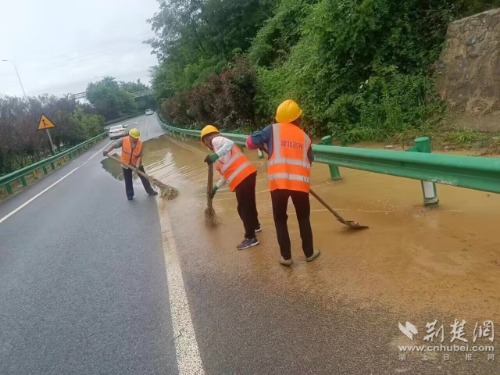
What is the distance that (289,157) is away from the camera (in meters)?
4.12

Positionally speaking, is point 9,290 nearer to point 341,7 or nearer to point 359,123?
point 359,123

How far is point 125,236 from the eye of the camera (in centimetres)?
675

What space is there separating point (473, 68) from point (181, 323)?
25.8 ft

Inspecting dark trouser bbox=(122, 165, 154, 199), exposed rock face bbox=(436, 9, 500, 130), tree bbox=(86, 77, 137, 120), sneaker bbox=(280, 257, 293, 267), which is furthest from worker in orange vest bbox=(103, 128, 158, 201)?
tree bbox=(86, 77, 137, 120)

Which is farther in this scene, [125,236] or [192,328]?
[125,236]

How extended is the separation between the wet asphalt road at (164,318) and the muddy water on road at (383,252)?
0.20 feet

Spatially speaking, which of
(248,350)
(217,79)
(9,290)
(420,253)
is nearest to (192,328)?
(248,350)

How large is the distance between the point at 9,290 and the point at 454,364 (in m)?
4.81

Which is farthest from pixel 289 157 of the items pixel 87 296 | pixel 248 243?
pixel 87 296

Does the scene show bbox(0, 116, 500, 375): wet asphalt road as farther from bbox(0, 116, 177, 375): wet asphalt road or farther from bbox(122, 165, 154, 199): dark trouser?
bbox(122, 165, 154, 199): dark trouser

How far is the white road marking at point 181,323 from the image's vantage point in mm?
3008

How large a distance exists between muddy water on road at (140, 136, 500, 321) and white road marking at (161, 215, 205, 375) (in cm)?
20

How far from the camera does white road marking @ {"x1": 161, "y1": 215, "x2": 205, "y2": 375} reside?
9.87ft

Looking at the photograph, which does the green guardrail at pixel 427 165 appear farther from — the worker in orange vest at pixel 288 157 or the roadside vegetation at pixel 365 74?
the roadside vegetation at pixel 365 74
